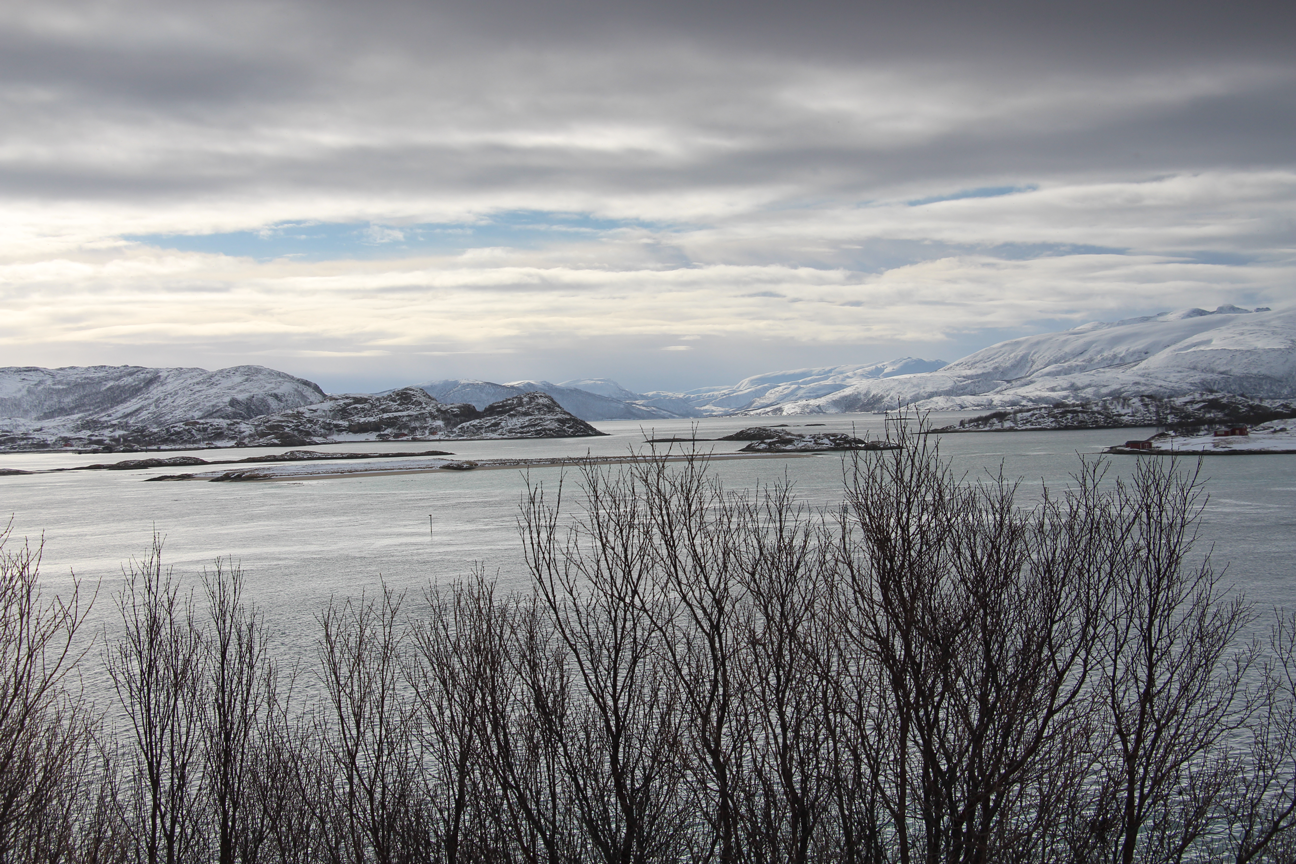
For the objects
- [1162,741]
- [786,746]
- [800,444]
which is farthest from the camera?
[800,444]

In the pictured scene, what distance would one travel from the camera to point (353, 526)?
158ft

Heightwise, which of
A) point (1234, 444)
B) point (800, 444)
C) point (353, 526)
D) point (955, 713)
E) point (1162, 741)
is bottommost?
point (1162, 741)

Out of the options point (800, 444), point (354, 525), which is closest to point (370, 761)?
point (354, 525)

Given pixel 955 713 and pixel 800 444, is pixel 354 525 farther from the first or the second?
pixel 800 444

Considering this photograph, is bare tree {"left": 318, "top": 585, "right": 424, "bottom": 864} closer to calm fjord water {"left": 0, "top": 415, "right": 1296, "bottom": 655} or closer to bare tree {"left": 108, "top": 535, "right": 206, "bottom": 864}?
bare tree {"left": 108, "top": 535, "right": 206, "bottom": 864}

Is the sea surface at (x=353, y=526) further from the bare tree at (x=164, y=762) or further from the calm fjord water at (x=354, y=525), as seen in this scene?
the bare tree at (x=164, y=762)

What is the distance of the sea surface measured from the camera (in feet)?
95.2

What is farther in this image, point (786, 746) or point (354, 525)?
point (354, 525)

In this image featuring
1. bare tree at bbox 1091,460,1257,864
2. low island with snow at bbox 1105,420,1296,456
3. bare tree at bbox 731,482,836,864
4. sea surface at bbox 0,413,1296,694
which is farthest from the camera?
low island with snow at bbox 1105,420,1296,456

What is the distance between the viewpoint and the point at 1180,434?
397 ft

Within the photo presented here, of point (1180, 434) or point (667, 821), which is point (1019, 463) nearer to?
point (1180, 434)

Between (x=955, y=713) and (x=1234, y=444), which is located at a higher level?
(x=955, y=713)

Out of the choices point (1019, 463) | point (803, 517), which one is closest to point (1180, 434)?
point (1019, 463)

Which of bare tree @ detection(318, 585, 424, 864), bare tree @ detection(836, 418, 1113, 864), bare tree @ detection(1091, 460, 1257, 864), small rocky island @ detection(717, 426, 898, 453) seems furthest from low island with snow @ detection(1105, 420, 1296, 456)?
bare tree @ detection(318, 585, 424, 864)
